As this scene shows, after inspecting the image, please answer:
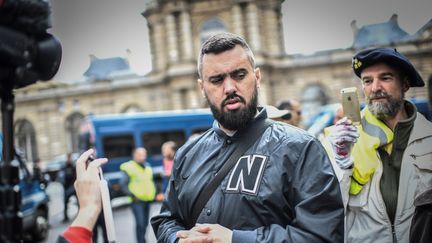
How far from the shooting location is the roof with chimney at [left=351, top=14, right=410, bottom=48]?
2944 cm

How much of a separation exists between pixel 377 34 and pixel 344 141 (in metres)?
32.7

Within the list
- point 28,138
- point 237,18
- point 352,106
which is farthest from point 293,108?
point 28,138

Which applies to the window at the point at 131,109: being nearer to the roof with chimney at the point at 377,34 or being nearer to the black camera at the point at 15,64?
the roof with chimney at the point at 377,34

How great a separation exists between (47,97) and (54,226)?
2720 cm

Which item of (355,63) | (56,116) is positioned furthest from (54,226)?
(56,116)

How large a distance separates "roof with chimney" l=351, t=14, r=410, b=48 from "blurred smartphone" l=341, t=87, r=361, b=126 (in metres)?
28.6

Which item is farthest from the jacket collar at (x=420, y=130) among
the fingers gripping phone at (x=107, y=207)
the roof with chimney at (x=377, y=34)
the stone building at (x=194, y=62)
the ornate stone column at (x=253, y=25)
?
the roof with chimney at (x=377, y=34)

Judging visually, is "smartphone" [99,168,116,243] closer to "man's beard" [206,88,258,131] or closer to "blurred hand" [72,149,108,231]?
"blurred hand" [72,149,108,231]

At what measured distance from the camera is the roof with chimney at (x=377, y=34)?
2944 cm

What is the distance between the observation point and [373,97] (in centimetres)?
231

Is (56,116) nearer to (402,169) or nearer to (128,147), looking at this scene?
(128,147)

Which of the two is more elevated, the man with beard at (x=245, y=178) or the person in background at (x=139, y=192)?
the man with beard at (x=245, y=178)

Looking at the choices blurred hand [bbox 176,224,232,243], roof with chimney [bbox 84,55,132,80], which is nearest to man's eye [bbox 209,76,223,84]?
blurred hand [bbox 176,224,232,243]

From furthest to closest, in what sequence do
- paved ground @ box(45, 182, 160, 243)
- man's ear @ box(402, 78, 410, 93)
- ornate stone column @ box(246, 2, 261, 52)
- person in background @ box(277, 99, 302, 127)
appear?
ornate stone column @ box(246, 2, 261, 52) → paved ground @ box(45, 182, 160, 243) → person in background @ box(277, 99, 302, 127) → man's ear @ box(402, 78, 410, 93)
